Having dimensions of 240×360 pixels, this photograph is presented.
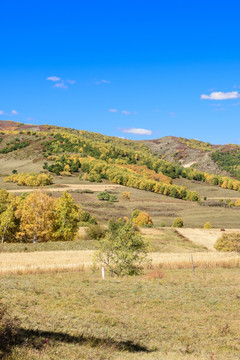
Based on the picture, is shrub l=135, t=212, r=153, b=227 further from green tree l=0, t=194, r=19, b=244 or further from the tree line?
green tree l=0, t=194, r=19, b=244

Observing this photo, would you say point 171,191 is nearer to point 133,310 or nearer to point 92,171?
point 92,171

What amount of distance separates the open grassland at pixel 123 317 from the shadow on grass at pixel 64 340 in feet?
0.13

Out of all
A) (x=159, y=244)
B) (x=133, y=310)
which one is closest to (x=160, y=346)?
(x=133, y=310)

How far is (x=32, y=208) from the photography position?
6103 cm

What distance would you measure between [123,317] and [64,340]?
207 inches

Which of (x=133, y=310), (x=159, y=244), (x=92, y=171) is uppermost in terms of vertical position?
(x=92, y=171)

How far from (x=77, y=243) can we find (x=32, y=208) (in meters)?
11.9

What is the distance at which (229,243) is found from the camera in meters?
50.5

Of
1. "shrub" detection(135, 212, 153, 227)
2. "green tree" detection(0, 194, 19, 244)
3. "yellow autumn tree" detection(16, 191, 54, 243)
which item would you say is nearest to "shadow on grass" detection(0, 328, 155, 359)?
"yellow autumn tree" detection(16, 191, 54, 243)

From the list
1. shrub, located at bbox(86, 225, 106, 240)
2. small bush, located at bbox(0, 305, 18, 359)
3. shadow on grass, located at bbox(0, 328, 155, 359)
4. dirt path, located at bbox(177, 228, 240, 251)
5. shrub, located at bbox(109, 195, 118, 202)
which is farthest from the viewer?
shrub, located at bbox(109, 195, 118, 202)

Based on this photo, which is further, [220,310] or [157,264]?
[157,264]

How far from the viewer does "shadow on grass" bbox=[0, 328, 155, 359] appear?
1330 centimetres

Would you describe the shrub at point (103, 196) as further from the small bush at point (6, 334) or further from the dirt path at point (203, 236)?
the small bush at point (6, 334)

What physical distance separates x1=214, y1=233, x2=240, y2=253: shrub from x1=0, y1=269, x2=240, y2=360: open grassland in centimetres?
2182
